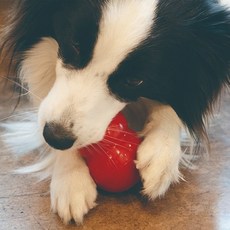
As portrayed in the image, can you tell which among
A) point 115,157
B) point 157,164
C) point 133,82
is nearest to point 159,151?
point 157,164

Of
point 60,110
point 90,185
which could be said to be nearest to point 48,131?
point 60,110

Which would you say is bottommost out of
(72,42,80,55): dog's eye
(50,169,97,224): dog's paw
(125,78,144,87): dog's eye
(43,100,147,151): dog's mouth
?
(50,169,97,224): dog's paw

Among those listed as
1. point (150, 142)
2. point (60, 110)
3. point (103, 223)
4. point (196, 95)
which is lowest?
point (103, 223)

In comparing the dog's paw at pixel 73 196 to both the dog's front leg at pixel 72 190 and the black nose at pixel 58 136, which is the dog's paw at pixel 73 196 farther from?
the black nose at pixel 58 136

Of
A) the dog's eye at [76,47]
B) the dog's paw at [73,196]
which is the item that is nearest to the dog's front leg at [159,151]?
the dog's paw at [73,196]

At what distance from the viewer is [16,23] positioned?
1477 mm

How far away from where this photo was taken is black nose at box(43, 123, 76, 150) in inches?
47.6

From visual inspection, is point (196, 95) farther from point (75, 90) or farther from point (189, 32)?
point (75, 90)

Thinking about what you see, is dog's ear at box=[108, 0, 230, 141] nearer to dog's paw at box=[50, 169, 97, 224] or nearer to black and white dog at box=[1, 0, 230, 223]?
black and white dog at box=[1, 0, 230, 223]

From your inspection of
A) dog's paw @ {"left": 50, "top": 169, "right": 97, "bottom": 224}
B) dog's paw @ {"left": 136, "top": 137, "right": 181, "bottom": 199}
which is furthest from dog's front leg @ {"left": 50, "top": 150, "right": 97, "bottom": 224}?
dog's paw @ {"left": 136, "top": 137, "right": 181, "bottom": 199}

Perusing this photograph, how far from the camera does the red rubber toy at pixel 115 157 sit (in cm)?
133

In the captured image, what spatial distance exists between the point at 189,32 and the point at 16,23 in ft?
1.78

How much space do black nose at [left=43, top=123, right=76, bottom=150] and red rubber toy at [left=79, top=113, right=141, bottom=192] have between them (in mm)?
128

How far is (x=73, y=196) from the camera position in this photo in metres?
1.34
